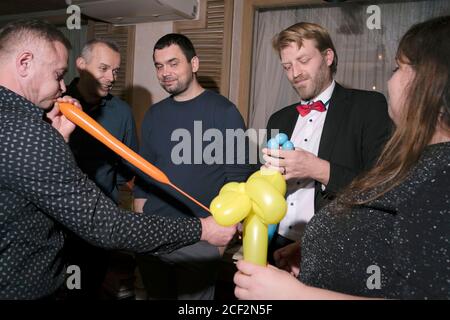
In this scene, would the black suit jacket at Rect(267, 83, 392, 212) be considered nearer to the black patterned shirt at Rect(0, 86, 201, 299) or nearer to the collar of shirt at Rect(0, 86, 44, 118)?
the black patterned shirt at Rect(0, 86, 201, 299)

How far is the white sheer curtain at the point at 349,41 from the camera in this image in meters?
2.35

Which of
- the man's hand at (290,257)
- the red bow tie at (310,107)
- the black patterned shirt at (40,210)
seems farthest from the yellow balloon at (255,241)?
the red bow tie at (310,107)

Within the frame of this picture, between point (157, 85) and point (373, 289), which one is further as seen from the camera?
point (157, 85)

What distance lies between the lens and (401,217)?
28.7 inches

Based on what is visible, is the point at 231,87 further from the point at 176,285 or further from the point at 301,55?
the point at 176,285

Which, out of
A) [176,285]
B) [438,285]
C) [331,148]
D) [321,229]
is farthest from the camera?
[176,285]

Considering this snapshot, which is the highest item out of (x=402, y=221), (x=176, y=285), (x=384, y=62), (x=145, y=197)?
(x=384, y=62)

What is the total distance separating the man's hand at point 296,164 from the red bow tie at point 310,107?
36 cm

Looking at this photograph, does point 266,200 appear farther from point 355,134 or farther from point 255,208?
point 355,134

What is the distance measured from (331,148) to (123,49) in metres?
2.32

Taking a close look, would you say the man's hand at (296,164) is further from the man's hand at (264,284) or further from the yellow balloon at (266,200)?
the man's hand at (264,284)

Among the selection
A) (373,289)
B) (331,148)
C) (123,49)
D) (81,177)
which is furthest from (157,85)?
(373,289)

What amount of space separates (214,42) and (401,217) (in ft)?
7.53

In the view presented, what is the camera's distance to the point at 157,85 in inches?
120
